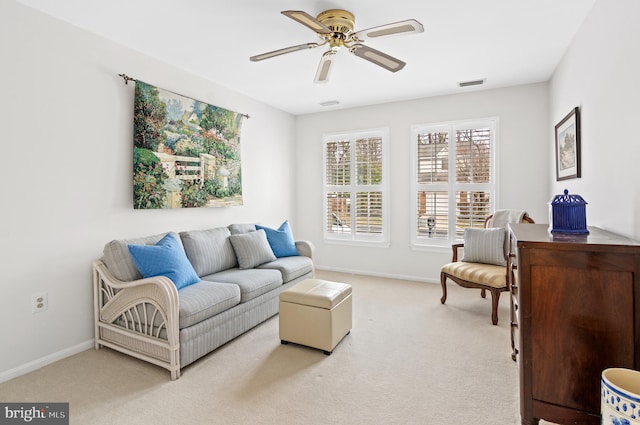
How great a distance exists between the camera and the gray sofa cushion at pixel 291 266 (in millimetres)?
3553

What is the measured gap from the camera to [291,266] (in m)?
3.66

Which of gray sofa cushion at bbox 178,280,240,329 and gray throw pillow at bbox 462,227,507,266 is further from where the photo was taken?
gray throw pillow at bbox 462,227,507,266

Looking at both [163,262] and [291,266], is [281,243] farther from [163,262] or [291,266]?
[163,262]

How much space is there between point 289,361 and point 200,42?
2.82 meters

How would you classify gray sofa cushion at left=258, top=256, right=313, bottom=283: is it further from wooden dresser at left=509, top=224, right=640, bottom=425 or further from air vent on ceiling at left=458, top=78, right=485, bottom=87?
air vent on ceiling at left=458, top=78, right=485, bottom=87

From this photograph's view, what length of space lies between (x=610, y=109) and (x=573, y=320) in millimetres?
1438

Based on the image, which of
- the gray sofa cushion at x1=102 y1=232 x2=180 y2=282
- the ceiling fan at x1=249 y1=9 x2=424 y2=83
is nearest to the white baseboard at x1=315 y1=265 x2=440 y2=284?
the ceiling fan at x1=249 y1=9 x2=424 y2=83

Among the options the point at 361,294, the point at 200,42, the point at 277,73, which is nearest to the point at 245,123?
the point at 277,73

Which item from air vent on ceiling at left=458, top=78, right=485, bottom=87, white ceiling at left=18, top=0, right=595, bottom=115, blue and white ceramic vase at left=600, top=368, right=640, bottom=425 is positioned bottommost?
blue and white ceramic vase at left=600, top=368, right=640, bottom=425

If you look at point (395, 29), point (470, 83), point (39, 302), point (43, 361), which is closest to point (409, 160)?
point (470, 83)

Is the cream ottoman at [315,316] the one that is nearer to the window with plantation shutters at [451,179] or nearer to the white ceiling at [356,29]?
the white ceiling at [356,29]

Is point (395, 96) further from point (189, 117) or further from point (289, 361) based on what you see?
point (289, 361)

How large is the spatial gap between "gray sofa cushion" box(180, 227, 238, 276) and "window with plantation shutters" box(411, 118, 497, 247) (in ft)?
8.70

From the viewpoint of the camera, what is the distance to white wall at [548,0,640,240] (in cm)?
175
